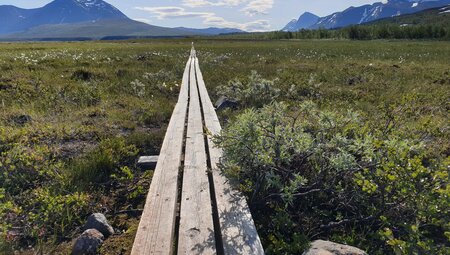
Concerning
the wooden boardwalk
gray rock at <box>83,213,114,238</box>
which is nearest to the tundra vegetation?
gray rock at <box>83,213,114,238</box>

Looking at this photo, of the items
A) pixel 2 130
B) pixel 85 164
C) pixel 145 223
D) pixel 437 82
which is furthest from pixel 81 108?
pixel 437 82

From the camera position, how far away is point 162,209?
402 centimetres

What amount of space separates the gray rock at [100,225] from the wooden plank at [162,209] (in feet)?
1.90

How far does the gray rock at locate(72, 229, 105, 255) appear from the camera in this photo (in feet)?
12.3

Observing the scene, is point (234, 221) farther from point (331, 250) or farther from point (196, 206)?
point (331, 250)

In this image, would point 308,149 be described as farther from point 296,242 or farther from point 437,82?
point 437,82

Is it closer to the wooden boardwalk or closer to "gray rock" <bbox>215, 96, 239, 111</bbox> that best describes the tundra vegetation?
the wooden boardwalk

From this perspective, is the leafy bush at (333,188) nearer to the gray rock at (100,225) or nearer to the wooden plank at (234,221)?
the wooden plank at (234,221)

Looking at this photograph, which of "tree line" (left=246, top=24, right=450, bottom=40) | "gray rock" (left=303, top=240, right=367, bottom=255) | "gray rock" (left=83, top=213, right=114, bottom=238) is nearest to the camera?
"gray rock" (left=303, top=240, right=367, bottom=255)

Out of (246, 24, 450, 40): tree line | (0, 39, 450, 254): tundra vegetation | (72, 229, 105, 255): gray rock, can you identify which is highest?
(246, 24, 450, 40): tree line

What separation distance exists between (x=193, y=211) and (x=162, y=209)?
1.26 feet

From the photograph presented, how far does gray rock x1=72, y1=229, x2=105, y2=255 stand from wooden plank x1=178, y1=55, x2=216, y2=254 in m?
1.03

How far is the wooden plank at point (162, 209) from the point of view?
3.36 metres

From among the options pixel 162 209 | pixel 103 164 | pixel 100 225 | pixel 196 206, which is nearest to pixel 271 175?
pixel 196 206
